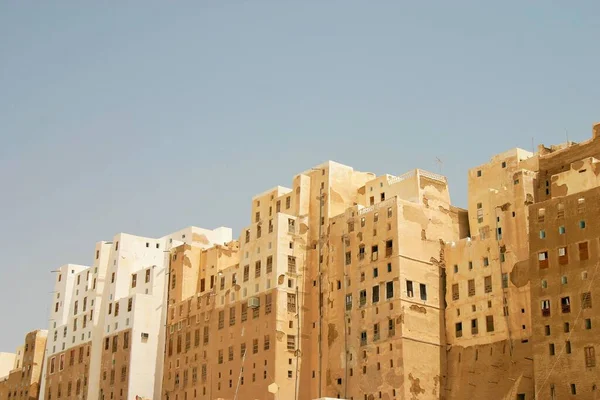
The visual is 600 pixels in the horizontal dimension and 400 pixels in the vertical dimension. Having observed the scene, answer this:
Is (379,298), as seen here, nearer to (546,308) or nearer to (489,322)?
(489,322)

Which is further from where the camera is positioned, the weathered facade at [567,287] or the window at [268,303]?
the window at [268,303]

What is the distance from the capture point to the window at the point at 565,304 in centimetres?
6719

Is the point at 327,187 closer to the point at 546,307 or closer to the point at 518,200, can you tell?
the point at 518,200

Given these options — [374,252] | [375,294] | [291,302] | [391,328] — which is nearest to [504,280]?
[391,328]

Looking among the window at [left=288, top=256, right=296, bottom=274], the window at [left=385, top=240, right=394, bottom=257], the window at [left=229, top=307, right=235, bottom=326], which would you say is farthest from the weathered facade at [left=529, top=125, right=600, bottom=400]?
the window at [left=229, top=307, right=235, bottom=326]

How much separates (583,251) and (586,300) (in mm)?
3470

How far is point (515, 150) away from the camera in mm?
81625

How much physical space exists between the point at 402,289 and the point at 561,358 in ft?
55.1

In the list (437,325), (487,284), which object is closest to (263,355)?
(437,325)

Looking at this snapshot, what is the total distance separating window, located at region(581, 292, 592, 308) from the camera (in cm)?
6594

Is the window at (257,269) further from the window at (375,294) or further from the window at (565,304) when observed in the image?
the window at (565,304)

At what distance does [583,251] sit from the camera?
221ft

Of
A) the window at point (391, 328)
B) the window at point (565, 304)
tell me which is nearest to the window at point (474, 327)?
the window at point (391, 328)

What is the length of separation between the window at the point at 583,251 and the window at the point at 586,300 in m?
2.51
